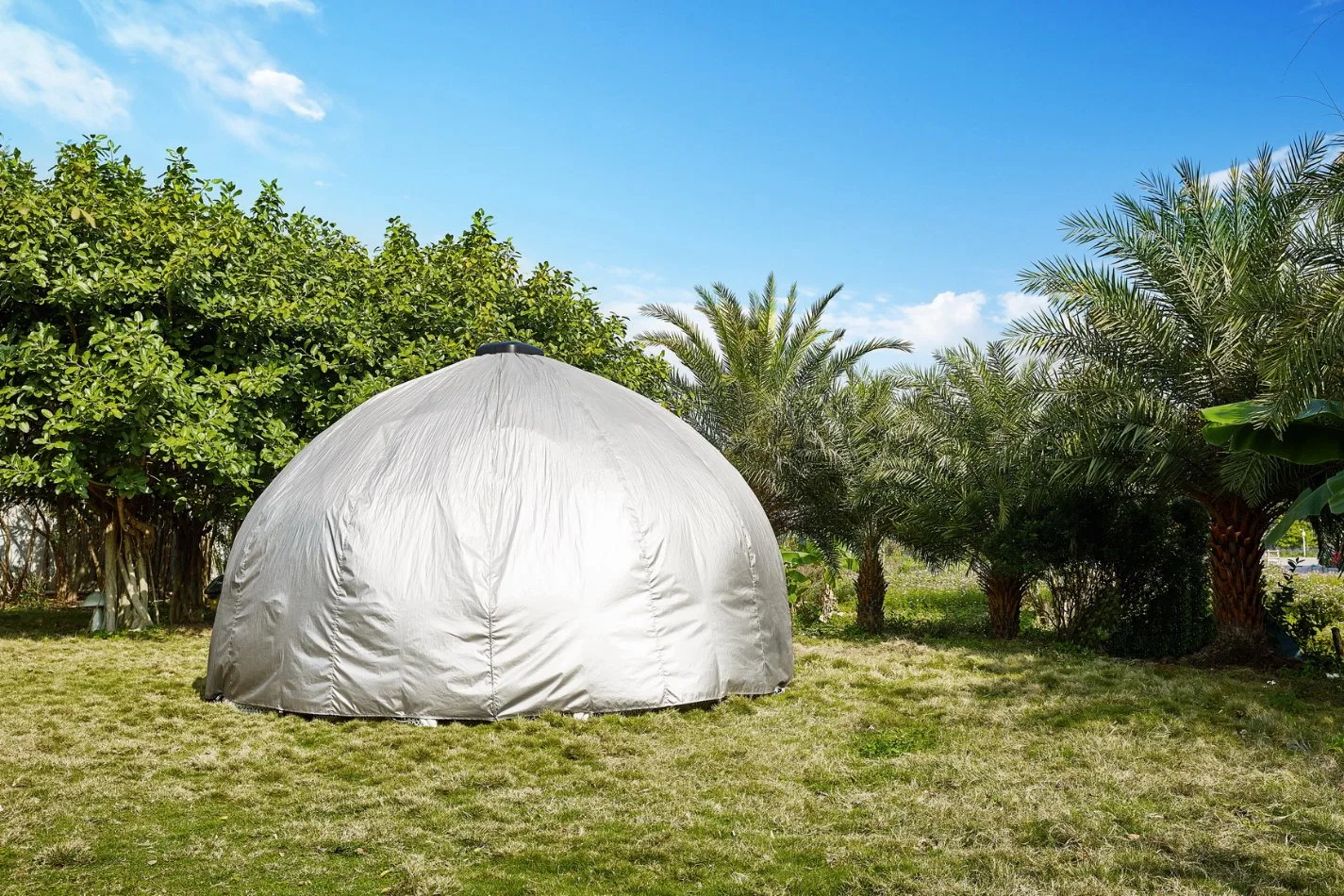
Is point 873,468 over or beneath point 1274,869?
over

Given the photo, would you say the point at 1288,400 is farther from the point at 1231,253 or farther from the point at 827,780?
the point at 827,780

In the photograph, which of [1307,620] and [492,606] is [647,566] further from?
[1307,620]

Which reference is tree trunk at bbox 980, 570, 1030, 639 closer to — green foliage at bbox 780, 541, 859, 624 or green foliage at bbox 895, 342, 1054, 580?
green foliage at bbox 895, 342, 1054, 580

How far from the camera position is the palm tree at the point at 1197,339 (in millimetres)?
11434

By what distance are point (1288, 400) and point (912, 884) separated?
649cm

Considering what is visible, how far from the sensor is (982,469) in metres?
14.9

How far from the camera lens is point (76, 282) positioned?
13266 millimetres

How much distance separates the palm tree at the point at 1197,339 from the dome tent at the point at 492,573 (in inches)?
203

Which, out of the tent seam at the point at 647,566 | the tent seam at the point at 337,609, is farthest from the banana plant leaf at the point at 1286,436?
the tent seam at the point at 337,609

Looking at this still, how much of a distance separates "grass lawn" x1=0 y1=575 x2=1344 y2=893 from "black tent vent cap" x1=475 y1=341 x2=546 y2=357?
168 inches

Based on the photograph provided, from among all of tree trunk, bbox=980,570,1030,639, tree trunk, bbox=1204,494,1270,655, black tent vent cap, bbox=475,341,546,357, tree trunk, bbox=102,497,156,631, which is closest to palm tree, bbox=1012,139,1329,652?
tree trunk, bbox=1204,494,1270,655

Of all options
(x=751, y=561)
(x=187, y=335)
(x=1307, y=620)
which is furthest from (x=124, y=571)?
(x=1307, y=620)

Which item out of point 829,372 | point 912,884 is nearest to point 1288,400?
point 912,884

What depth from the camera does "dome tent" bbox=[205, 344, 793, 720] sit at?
8.53 m
